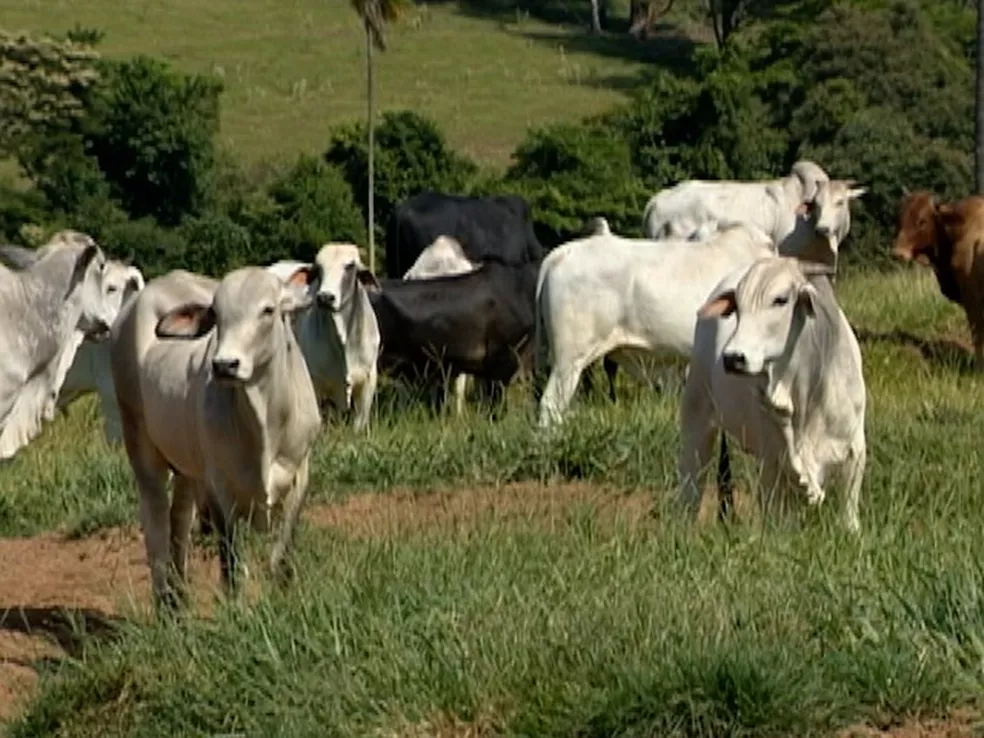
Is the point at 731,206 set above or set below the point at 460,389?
above

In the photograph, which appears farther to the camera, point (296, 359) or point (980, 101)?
point (980, 101)

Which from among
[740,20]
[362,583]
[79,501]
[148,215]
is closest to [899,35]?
[148,215]

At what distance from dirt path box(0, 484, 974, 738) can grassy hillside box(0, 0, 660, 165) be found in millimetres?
35317

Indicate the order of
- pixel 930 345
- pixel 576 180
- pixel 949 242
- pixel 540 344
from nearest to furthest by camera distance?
pixel 540 344
pixel 930 345
pixel 949 242
pixel 576 180

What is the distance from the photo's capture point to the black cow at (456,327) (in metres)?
15.5

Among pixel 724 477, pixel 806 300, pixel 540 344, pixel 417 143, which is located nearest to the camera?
pixel 806 300

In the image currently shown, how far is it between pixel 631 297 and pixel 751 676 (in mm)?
7869

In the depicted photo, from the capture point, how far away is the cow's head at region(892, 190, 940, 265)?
1930 cm

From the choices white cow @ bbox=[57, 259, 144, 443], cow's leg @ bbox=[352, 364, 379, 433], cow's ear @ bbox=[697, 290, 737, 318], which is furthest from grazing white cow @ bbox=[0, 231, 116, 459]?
cow's leg @ bbox=[352, 364, 379, 433]

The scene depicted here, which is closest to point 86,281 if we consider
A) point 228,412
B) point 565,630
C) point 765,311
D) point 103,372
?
point 228,412

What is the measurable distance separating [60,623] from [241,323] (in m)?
1.51

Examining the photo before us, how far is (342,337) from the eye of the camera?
14.2 meters

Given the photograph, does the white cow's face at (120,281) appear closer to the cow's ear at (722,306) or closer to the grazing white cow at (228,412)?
the grazing white cow at (228,412)

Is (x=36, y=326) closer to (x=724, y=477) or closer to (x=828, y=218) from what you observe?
(x=724, y=477)
